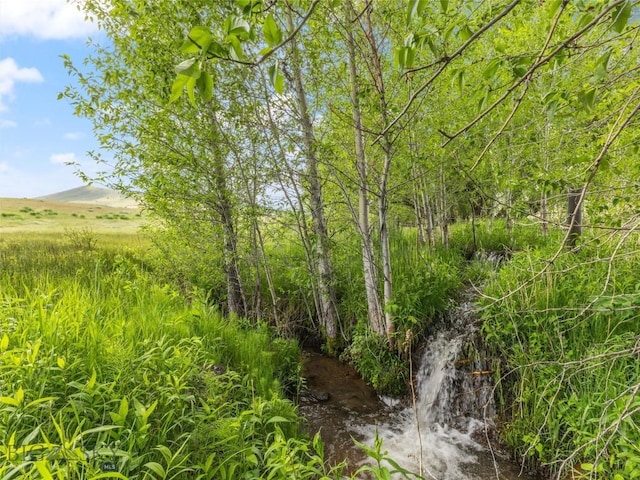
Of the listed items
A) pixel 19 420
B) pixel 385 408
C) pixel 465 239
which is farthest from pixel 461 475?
pixel 465 239

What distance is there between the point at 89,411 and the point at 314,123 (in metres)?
4.58

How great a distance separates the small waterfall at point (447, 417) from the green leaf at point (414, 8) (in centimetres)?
355

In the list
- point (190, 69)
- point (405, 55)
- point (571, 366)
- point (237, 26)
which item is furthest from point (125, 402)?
point (571, 366)

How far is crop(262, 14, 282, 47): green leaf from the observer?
2.67 ft

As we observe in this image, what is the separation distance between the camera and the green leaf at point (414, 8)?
0.84 meters

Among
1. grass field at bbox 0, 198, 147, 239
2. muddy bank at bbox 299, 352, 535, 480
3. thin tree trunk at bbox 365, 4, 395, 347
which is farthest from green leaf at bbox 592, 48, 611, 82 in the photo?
grass field at bbox 0, 198, 147, 239

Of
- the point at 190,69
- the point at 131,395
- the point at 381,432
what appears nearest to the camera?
the point at 190,69

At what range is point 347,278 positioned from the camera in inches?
238

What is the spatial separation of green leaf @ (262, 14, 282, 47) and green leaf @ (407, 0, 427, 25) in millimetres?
335

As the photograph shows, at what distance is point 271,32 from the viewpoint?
83 cm

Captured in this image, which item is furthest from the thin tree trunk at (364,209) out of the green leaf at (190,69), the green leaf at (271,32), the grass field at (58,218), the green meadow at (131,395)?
the grass field at (58,218)

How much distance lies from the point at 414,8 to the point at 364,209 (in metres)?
4.08

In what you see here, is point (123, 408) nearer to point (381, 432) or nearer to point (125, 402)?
point (125, 402)

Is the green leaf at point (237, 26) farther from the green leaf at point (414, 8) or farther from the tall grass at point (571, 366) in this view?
the tall grass at point (571, 366)
